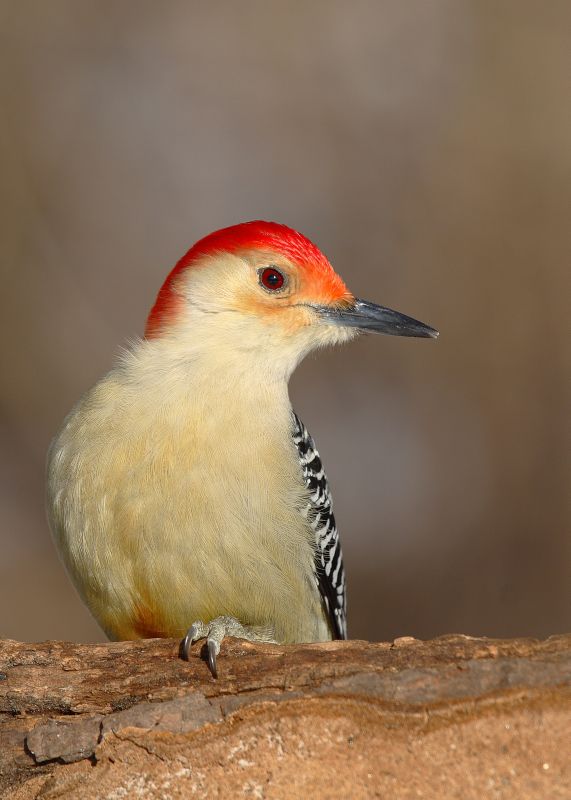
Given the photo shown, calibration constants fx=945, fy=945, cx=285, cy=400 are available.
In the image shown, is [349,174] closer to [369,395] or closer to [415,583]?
[369,395]

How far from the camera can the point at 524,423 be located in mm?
5449

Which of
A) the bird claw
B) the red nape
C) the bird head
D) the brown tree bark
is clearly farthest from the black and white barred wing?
the brown tree bark

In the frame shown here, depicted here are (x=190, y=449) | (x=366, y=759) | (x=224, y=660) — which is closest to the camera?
(x=366, y=759)

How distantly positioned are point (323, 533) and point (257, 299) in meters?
0.98

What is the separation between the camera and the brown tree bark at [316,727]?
2.28m

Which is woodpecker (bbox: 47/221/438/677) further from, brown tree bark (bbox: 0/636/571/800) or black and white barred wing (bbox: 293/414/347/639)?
brown tree bark (bbox: 0/636/571/800)

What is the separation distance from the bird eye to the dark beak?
0.71 feet

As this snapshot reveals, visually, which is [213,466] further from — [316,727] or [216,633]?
[316,727]

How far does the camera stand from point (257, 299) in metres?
3.73

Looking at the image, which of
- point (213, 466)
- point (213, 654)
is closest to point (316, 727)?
point (213, 654)

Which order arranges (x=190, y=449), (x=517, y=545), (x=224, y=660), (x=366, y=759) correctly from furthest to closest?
(x=517, y=545) < (x=190, y=449) < (x=224, y=660) < (x=366, y=759)

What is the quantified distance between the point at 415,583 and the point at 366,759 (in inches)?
125

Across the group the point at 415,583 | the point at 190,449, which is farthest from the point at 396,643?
the point at 415,583

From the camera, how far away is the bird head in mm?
3697
